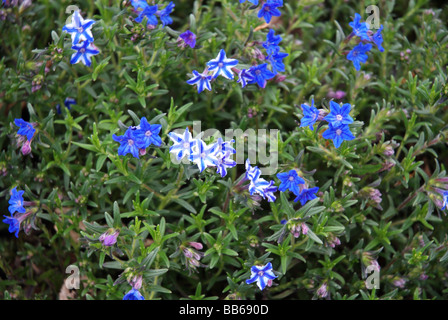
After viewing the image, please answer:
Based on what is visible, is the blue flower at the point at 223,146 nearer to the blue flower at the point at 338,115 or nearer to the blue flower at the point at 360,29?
the blue flower at the point at 338,115

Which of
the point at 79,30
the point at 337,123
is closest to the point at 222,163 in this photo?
the point at 337,123

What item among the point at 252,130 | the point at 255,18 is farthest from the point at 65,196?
the point at 255,18

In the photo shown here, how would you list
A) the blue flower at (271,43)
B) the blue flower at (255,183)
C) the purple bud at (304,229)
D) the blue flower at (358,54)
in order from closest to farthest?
1. the blue flower at (255,183)
2. the purple bud at (304,229)
3. the blue flower at (271,43)
4. the blue flower at (358,54)

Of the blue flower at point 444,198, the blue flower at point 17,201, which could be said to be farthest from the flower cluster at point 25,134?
the blue flower at point 444,198

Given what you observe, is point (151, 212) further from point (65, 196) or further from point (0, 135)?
point (0, 135)

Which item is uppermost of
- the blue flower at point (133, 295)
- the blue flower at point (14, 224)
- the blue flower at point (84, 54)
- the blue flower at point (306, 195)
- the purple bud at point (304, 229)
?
the blue flower at point (84, 54)
